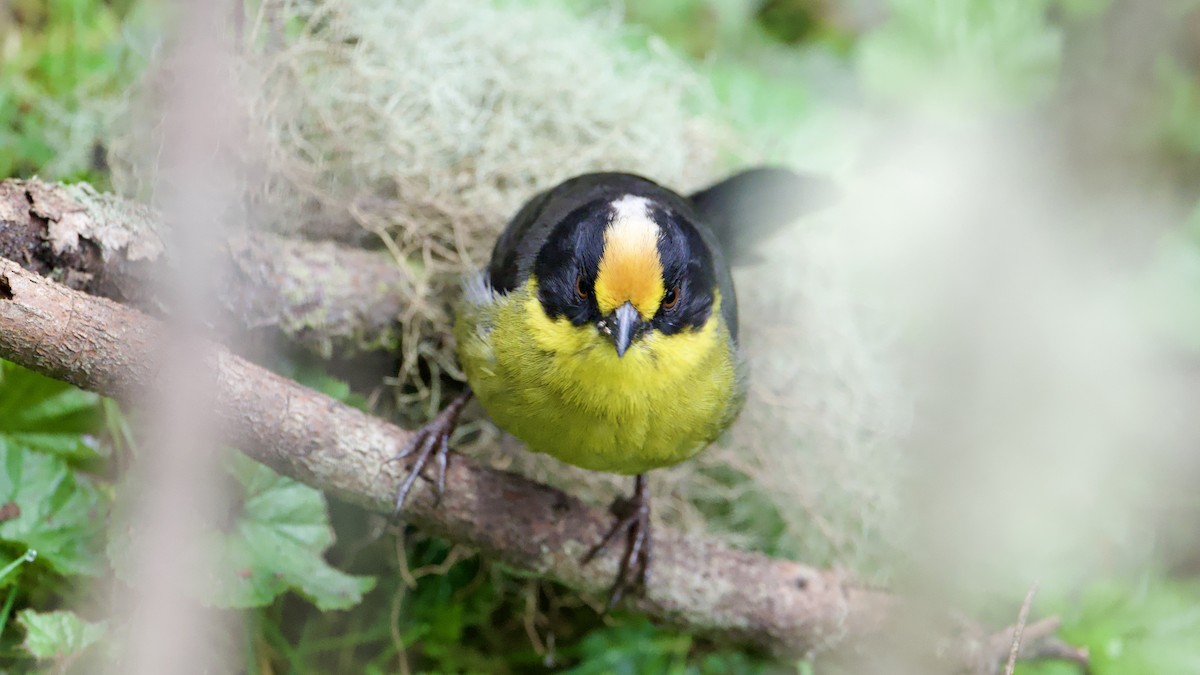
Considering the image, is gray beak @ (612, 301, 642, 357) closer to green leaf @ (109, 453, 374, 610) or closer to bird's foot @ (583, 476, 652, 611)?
bird's foot @ (583, 476, 652, 611)

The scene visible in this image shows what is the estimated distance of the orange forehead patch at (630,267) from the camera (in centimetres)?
213

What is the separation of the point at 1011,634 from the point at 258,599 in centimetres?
196

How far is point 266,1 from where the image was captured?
2.83 meters

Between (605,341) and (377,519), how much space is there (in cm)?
103

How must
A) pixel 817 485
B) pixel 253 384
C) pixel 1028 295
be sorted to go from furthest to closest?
pixel 1028 295 < pixel 817 485 < pixel 253 384

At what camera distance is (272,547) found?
245 centimetres

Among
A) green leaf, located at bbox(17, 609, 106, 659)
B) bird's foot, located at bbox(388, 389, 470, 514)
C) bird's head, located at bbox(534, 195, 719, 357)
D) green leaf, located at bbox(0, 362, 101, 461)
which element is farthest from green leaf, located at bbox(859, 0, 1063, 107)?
green leaf, located at bbox(17, 609, 106, 659)

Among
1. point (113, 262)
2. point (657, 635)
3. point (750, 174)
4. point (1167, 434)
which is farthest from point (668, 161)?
point (1167, 434)

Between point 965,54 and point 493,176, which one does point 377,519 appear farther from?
point 965,54

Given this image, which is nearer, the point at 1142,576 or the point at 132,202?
the point at 132,202

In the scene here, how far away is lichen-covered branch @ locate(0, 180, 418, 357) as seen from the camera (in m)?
2.19

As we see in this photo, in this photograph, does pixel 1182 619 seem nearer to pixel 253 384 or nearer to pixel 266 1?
pixel 253 384

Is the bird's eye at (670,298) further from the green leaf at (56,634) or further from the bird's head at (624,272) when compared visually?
the green leaf at (56,634)

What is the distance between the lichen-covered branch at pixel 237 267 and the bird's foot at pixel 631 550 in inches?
33.9
